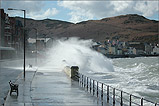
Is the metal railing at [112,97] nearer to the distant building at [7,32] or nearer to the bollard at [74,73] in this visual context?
the bollard at [74,73]

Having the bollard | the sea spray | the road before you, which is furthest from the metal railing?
the sea spray

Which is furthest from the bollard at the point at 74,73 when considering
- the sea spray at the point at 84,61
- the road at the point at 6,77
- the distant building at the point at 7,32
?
the distant building at the point at 7,32

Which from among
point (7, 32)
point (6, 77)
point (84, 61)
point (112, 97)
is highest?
point (7, 32)

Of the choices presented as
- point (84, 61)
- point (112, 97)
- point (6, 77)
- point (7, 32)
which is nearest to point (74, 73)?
point (6, 77)

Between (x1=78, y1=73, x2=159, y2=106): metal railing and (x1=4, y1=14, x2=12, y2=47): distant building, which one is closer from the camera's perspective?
(x1=78, y1=73, x2=159, y2=106): metal railing

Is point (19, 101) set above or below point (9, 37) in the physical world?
below

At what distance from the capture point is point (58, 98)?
1338cm

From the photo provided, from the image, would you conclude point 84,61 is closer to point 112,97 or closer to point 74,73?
point 74,73

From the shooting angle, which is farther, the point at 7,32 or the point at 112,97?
the point at 7,32

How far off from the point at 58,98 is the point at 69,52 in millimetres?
50187

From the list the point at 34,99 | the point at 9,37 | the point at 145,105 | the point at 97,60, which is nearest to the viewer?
the point at 34,99

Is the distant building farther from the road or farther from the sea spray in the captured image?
the road

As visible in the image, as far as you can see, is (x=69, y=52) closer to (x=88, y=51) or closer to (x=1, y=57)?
(x=88, y=51)

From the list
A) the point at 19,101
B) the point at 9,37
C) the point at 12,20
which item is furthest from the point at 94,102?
the point at 12,20
